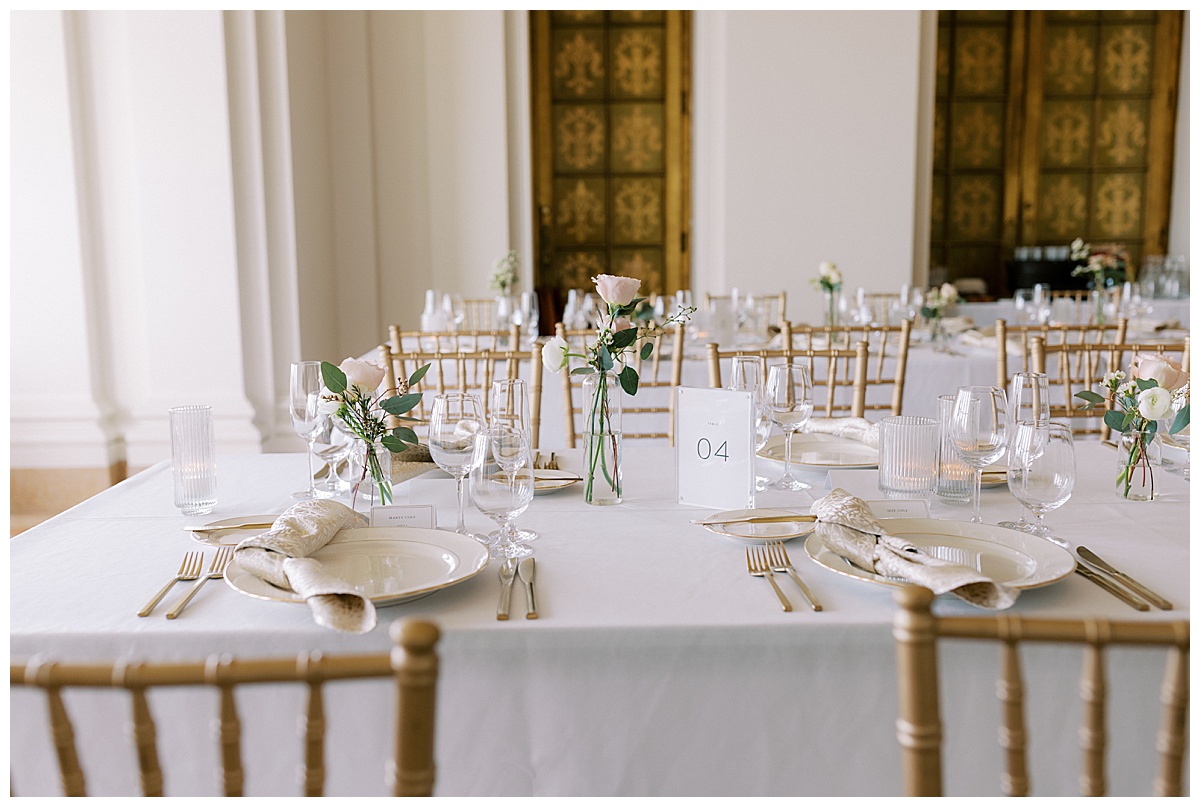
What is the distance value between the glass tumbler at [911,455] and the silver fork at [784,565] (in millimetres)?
333

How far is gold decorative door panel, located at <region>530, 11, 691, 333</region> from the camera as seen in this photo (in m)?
6.31

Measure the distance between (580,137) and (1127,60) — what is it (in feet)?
11.9

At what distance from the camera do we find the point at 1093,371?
3.09 meters

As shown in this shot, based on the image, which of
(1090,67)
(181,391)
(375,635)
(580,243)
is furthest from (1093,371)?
(1090,67)

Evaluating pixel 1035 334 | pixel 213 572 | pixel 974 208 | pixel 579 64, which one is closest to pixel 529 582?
pixel 213 572

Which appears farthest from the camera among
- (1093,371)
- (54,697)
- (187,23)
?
(187,23)

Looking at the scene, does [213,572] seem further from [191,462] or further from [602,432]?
[602,432]

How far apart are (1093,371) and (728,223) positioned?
314 cm

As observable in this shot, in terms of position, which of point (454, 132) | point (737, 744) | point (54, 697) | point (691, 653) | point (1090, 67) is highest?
point (1090, 67)

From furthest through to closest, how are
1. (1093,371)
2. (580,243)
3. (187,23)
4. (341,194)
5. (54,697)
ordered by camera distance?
(580,243) < (341,194) < (187,23) < (1093,371) < (54,697)

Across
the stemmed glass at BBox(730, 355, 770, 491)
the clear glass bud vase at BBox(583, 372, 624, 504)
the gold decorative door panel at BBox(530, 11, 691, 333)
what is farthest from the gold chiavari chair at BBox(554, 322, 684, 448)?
the gold decorative door panel at BBox(530, 11, 691, 333)

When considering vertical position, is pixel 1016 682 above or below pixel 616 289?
below

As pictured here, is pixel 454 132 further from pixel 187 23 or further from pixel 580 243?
pixel 187 23

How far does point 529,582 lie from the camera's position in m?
1.22
